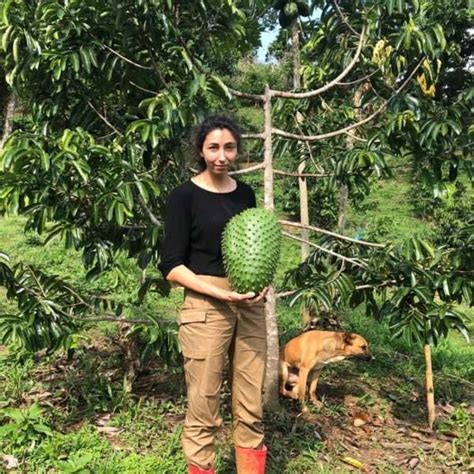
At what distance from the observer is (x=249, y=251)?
236cm

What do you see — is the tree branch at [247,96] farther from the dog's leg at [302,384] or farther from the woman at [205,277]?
the dog's leg at [302,384]

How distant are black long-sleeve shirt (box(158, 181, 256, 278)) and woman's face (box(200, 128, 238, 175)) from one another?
123mm

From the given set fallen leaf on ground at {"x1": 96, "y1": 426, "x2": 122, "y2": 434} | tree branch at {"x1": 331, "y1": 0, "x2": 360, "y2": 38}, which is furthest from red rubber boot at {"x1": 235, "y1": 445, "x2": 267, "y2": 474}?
tree branch at {"x1": 331, "y1": 0, "x2": 360, "y2": 38}

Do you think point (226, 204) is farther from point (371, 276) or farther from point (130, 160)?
point (371, 276)

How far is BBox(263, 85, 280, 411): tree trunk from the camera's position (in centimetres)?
335

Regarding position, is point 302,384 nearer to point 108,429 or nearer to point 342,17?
point 108,429

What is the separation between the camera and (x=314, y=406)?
395cm

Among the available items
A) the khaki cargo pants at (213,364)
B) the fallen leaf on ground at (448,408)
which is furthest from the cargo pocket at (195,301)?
the fallen leaf on ground at (448,408)

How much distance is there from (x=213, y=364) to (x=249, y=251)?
54 centimetres

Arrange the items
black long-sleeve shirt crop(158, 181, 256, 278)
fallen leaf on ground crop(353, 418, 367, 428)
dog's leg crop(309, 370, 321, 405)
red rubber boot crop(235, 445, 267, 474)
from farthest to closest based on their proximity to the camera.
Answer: dog's leg crop(309, 370, 321, 405), fallen leaf on ground crop(353, 418, 367, 428), red rubber boot crop(235, 445, 267, 474), black long-sleeve shirt crop(158, 181, 256, 278)

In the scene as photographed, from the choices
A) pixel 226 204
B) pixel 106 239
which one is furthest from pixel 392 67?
pixel 106 239

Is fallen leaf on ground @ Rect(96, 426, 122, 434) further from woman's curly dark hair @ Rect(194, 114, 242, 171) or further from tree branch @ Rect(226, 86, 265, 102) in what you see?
tree branch @ Rect(226, 86, 265, 102)

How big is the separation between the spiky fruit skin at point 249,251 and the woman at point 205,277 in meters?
0.07

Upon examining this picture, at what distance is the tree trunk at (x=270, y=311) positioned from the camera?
335 cm
